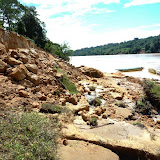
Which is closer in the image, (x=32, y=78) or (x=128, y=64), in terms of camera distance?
(x=32, y=78)

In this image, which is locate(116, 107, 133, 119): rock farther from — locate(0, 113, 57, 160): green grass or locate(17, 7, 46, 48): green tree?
locate(17, 7, 46, 48): green tree

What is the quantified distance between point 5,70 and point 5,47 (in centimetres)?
176

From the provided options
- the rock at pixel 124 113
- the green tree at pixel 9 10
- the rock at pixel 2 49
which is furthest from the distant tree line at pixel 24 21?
the rock at pixel 124 113

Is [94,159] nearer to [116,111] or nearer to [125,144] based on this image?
[125,144]

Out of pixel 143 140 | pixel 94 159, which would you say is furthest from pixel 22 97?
pixel 143 140

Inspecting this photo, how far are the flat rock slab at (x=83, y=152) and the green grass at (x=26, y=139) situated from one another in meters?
0.38

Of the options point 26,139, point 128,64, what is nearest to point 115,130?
point 26,139

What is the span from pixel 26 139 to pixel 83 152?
153 centimetres

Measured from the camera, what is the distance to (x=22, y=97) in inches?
227

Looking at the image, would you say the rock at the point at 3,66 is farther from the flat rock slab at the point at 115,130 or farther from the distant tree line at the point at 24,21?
the distant tree line at the point at 24,21

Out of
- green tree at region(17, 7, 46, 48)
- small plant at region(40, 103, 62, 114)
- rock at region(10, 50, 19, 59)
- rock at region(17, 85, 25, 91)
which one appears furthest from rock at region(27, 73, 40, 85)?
green tree at region(17, 7, 46, 48)

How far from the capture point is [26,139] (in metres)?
3.22

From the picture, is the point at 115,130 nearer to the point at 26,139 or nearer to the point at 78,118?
the point at 78,118

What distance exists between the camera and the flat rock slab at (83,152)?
3560mm
